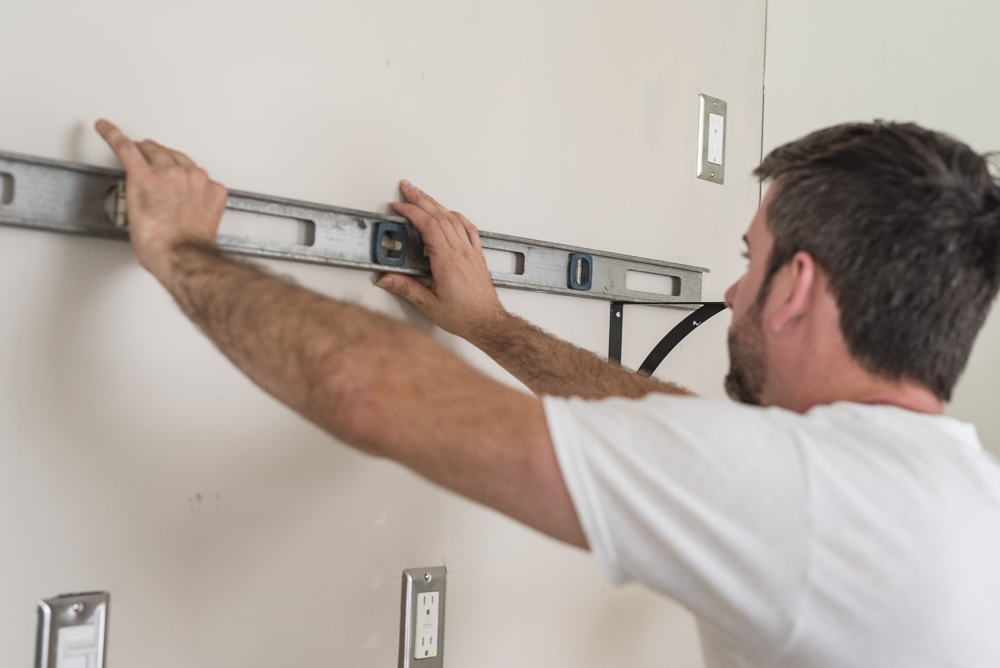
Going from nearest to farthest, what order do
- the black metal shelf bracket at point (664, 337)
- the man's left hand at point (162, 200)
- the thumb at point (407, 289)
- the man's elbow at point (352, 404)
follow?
1. the man's elbow at point (352, 404)
2. the man's left hand at point (162, 200)
3. the thumb at point (407, 289)
4. the black metal shelf bracket at point (664, 337)

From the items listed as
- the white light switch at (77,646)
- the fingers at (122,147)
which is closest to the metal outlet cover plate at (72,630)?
the white light switch at (77,646)

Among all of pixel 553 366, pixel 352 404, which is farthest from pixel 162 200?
pixel 553 366

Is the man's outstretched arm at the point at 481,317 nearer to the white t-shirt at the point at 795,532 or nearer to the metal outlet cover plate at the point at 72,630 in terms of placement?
the white t-shirt at the point at 795,532

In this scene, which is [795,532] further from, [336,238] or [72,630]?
[72,630]

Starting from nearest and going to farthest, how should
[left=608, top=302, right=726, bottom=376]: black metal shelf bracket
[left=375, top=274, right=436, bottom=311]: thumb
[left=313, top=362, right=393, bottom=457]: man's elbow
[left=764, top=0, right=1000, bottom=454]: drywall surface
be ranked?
[left=313, top=362, right=393, bottom=457]: man's elbow → [left=375, top=274, right=436, bottom=311]: thumb → [left=608, top=302, right=726, bottom=376]: black metal shelf bracket → [left=764, top=0, right=1000, bottom=454]: drywall surface

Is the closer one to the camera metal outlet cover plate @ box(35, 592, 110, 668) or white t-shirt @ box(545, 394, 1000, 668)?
white t-shirt @ box(545, 394, 1000, 668)

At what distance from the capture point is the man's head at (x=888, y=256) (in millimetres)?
851

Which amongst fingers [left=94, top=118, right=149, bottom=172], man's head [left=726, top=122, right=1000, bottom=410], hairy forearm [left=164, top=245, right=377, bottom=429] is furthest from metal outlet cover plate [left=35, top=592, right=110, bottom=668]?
man's head [left=726, top=122, right=1000, bottom=410]

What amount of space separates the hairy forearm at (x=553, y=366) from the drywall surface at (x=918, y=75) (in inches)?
36.5

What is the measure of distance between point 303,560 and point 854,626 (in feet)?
2.32

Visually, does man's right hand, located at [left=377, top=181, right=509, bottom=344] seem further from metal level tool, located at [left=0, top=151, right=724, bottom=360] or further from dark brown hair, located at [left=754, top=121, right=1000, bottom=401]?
dark brown hair, located at [left=754, top=121, right=1000, bottom=401]

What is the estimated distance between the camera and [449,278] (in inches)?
44.1

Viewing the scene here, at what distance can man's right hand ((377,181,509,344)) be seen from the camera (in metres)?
1.12

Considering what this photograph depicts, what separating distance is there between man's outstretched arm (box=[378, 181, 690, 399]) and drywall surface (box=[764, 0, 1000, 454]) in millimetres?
965
